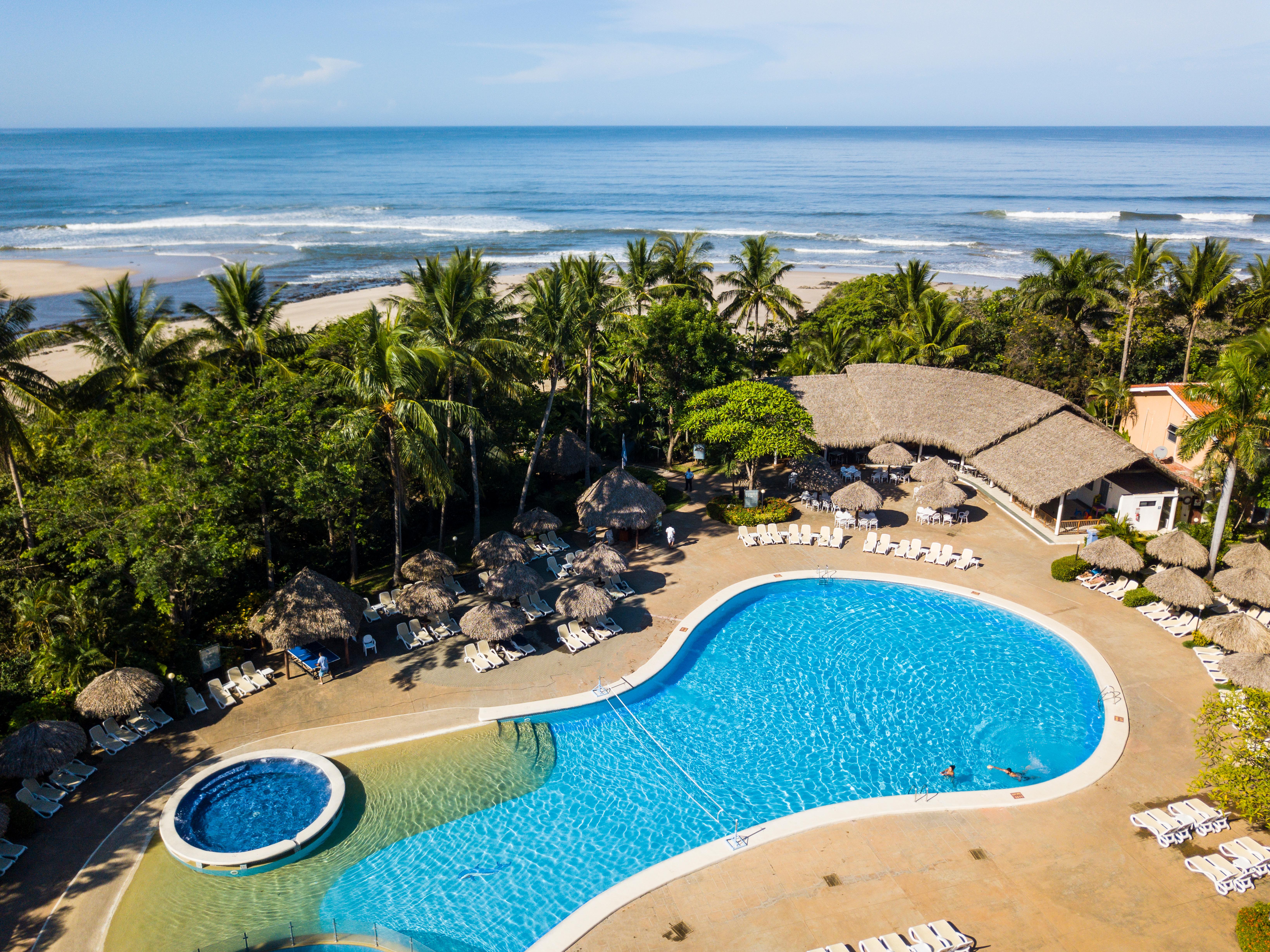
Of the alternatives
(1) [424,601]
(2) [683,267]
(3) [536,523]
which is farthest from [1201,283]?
(1) [424,601]

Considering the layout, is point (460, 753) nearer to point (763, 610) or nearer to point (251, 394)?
point (763, 610)

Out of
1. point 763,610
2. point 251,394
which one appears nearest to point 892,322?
point 763,610

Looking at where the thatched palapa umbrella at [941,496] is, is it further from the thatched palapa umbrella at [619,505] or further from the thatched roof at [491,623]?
the thatched roof at [491,623]

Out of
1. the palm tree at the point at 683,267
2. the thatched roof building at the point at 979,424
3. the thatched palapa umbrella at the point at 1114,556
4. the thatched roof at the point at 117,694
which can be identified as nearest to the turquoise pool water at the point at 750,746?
the thatched palapa umbrella at the point at 1114,556

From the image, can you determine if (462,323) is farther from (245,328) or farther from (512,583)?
(245,328)

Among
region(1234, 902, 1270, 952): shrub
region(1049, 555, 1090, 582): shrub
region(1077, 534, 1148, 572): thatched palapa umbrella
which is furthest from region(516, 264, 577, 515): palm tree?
region(1234, 902, 1270, 952): shrub
